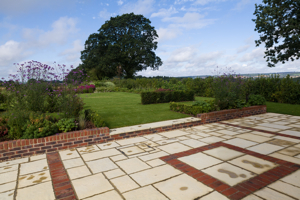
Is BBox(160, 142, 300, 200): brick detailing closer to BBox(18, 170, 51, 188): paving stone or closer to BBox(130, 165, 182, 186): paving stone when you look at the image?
BBox(130, 165, 182, 186): paving stone

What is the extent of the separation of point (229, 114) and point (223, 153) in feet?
11.1

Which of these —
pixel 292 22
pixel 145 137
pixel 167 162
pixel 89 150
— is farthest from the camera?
pixel 292 22

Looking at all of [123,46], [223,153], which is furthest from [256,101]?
[123,46]

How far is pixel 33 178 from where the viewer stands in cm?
274

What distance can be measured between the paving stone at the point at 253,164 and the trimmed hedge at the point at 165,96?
6.26 meters

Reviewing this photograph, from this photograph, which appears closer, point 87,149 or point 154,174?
point 154,174

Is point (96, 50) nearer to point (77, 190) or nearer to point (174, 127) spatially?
point (174, 127)

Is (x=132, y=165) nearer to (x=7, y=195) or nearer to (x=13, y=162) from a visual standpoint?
(x=7, y=195)

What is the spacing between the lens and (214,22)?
7.85 metres

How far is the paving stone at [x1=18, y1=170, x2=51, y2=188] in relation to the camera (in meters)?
2.60

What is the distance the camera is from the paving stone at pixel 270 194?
2.19 meters

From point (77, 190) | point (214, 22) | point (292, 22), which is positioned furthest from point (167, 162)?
point (292, 22)

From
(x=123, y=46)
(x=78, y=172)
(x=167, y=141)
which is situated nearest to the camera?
(x=78, y=172)

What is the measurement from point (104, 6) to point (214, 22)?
4.69 meters
